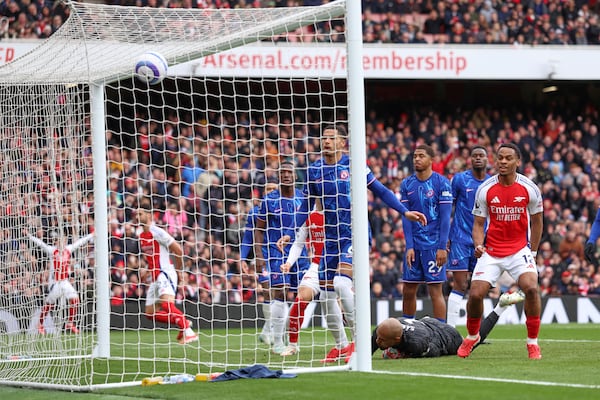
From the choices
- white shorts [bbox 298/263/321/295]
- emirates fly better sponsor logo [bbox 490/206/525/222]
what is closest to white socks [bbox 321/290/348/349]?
white shorts [bbox 298/263/321/295]

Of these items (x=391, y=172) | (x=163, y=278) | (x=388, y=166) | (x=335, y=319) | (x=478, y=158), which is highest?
(x=388, y=166)

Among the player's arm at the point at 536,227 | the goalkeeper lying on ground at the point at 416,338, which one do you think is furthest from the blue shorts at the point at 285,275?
the player's arm at the point at 536,227

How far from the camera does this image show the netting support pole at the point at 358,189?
31.0ft

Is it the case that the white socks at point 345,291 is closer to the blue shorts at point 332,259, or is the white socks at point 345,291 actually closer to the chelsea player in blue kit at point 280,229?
the blue shorts at point 332,259

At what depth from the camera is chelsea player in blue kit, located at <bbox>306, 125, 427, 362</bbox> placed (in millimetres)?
10812

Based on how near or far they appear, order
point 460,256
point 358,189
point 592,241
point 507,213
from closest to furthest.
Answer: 1. point 358,189
2. point 507,213
3. point 592,241
4. point 460,256

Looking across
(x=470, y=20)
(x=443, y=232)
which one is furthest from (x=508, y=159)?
(x=470, y=20)

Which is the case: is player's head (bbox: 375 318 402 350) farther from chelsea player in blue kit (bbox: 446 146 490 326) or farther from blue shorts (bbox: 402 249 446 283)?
chelsea player in blue kit (bbox: 446 146 490 326)

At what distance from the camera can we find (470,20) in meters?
28.2

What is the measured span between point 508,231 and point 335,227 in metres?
1.78

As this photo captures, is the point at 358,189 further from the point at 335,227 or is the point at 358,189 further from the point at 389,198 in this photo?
the point at 335,227

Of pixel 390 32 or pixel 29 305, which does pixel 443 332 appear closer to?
pixel 29 305

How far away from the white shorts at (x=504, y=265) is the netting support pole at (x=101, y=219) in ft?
12.5

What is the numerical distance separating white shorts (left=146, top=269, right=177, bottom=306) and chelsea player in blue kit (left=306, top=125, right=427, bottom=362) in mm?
3586
